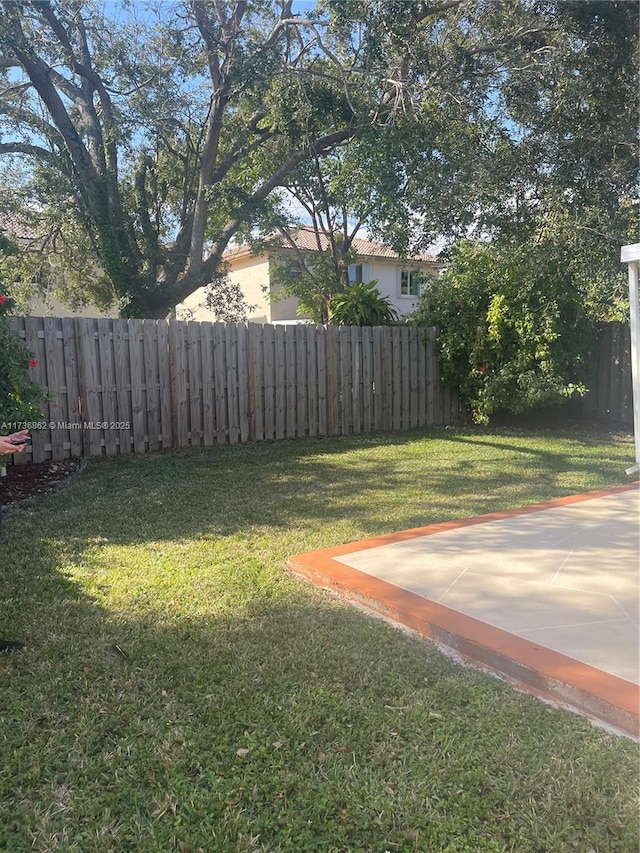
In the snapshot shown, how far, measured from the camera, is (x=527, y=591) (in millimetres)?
3697

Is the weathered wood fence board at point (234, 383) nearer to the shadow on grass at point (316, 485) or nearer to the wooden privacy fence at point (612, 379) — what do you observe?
the wooden privacy fence at point (612, 379)

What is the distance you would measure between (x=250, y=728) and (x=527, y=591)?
1.89m

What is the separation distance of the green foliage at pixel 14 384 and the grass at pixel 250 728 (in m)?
1.59

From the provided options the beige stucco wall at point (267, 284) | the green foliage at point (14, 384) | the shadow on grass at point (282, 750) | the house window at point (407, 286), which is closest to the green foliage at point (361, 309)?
the green foliage at point (14, 384)

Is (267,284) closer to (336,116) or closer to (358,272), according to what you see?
(358,272)

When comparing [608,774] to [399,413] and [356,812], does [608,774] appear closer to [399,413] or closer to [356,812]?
[356,812]

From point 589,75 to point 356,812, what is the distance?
31.7ft

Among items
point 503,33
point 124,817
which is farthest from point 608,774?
point 503,33

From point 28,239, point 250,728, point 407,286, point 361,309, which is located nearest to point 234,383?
point 361,309

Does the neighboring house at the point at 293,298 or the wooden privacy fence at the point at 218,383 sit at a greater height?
the neighboring house at the point at 293,298

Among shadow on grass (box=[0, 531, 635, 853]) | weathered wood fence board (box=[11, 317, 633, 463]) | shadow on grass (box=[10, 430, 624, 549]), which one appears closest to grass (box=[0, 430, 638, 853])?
shadow on grass (box=[0, 531, 635, 853])

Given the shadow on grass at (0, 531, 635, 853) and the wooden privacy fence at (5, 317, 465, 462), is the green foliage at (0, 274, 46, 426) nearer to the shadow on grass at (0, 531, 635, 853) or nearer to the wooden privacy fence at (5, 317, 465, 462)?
the wooden privacy fence at (5, 317, 465, 462)

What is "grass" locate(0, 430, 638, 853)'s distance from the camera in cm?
203

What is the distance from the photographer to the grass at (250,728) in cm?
203
